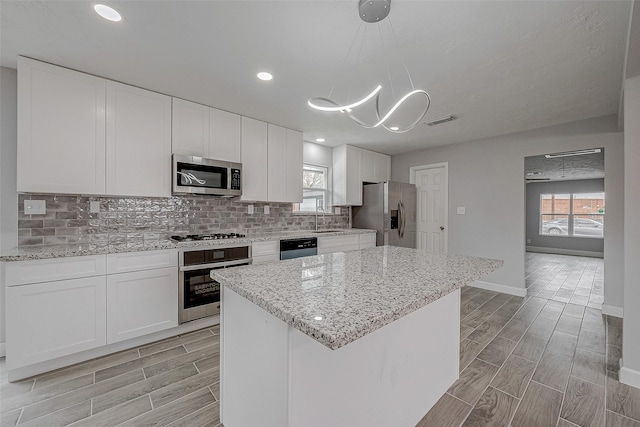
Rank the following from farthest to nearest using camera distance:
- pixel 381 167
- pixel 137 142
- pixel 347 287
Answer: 1. pixel 381 167
2. pixel 137 142
3. pixel 347 287

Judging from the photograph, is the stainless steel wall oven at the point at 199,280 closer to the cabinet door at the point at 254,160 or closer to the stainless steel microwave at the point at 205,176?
the stainless steel microwave at the point at 205,176

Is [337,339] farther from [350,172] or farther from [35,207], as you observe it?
[350,172]

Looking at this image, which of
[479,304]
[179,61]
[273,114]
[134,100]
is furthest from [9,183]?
[479,304]

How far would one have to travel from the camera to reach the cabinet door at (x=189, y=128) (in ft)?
8.87

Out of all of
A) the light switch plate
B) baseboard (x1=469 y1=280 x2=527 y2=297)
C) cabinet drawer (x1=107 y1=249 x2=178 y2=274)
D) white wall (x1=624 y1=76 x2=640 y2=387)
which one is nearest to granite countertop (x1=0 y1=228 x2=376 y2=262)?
cabinet drawer (x1=107 y1=249 x2=178 y2=274)

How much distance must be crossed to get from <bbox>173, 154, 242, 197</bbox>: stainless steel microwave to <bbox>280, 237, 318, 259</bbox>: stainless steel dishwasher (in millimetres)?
833

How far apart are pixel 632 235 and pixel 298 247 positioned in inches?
115

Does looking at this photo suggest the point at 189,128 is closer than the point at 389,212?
Yes

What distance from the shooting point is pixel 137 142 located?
2486mm

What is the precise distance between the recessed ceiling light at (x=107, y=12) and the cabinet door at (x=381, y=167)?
4086 mm

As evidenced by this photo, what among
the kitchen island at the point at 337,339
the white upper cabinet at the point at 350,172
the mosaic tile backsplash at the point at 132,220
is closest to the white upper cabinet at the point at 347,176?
the white upper cabinet at the point at 350,172

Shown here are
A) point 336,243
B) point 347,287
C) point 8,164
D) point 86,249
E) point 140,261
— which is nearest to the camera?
point 347,287

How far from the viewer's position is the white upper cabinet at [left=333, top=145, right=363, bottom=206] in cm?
446

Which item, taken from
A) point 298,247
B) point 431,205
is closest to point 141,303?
point 298,247
